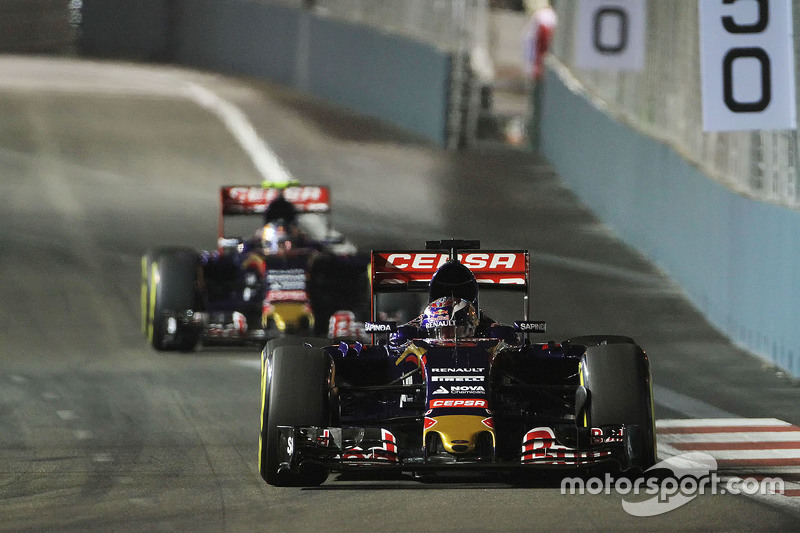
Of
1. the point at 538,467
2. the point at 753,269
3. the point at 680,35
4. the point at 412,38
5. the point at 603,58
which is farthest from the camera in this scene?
the point at 412,38

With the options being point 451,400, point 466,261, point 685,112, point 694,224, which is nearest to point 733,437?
point 466,261

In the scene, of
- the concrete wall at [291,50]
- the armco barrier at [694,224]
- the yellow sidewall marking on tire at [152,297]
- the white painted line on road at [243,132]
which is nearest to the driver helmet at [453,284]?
the armco barrier at [694,224]

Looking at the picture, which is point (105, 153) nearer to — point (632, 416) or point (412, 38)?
point (412, 38)

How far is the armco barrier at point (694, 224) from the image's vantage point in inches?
598

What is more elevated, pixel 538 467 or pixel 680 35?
pixel 680 35

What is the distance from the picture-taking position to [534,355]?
1066cm

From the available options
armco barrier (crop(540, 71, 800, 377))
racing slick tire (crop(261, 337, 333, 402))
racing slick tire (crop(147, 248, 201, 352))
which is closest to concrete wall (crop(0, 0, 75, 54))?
armco barrier (crop(540, 71, 800, 377))

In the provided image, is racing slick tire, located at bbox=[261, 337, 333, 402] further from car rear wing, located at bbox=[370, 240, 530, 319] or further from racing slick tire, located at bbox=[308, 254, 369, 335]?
racing slick tire, located at bbox=[308, 254, 369, 335]

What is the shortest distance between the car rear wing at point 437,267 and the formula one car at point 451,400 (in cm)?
67

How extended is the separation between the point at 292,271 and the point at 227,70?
2880 centimetres

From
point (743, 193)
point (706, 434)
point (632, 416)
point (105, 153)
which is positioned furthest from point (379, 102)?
point (632, 416)

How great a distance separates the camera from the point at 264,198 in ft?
58.3

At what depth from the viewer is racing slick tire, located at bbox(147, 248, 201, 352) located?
16031 millimetres

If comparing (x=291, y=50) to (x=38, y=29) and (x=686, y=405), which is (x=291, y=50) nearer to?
(x=38, y=29)
